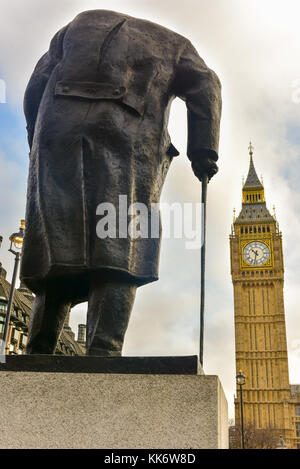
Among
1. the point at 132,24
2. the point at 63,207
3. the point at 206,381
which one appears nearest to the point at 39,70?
the point at 132,24

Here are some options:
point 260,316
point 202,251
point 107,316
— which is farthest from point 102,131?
point 260,316

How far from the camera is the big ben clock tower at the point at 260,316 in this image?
68.9 meters

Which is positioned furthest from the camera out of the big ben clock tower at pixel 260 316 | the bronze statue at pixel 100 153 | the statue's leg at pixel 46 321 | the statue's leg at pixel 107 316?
the big ben clock tower at pixel 260 316

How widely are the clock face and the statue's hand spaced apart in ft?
244

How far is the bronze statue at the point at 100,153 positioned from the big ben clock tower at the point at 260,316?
69617 millimetres

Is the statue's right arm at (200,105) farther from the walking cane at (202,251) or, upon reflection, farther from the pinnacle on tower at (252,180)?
the pinnacle on tower at (252,180)

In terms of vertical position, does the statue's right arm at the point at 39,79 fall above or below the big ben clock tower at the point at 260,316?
below

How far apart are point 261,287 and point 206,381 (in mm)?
75473

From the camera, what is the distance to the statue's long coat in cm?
315

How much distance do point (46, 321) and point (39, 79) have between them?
1.77 m

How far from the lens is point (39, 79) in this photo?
12.4 ft

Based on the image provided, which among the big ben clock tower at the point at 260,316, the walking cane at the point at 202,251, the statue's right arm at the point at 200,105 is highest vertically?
the big ben clock tower at the point at 260,316

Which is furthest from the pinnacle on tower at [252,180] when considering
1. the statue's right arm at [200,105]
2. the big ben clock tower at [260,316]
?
the statue's right arm at [200,105]

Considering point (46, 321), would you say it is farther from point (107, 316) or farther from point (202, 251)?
point (202, 251)
